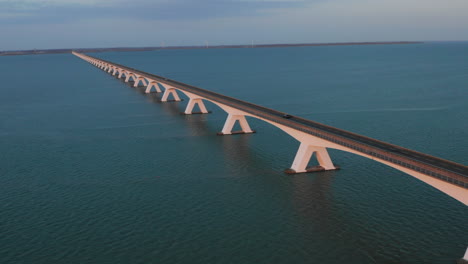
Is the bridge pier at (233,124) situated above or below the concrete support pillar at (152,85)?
above

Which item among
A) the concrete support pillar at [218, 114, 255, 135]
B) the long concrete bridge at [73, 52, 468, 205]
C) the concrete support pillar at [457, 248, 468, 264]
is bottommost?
the concrete support pillar at [218, 114, 255, 135]

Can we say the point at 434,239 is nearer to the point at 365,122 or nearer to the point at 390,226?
the point at 390,226

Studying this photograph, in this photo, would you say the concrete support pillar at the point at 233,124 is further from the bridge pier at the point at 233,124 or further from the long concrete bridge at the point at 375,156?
the long concrete bridge at the point at 375,156

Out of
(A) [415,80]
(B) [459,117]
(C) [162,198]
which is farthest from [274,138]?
(A) [415,80]

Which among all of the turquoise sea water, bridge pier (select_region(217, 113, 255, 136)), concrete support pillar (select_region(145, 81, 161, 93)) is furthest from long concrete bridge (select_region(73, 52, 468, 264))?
concrete support pillar (select_region(145, 81, 161, 93))

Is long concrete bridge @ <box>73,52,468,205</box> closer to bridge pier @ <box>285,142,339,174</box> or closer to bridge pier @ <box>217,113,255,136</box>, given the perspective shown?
bridge pier @ <box>285,142,339,174</box>

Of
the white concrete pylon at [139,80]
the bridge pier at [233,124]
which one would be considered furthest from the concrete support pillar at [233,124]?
the white concrete pylon at [139,80]

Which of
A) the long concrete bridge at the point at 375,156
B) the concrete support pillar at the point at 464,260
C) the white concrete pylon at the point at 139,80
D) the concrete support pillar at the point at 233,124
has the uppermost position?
the long concrete bridge at the point at 375,156
